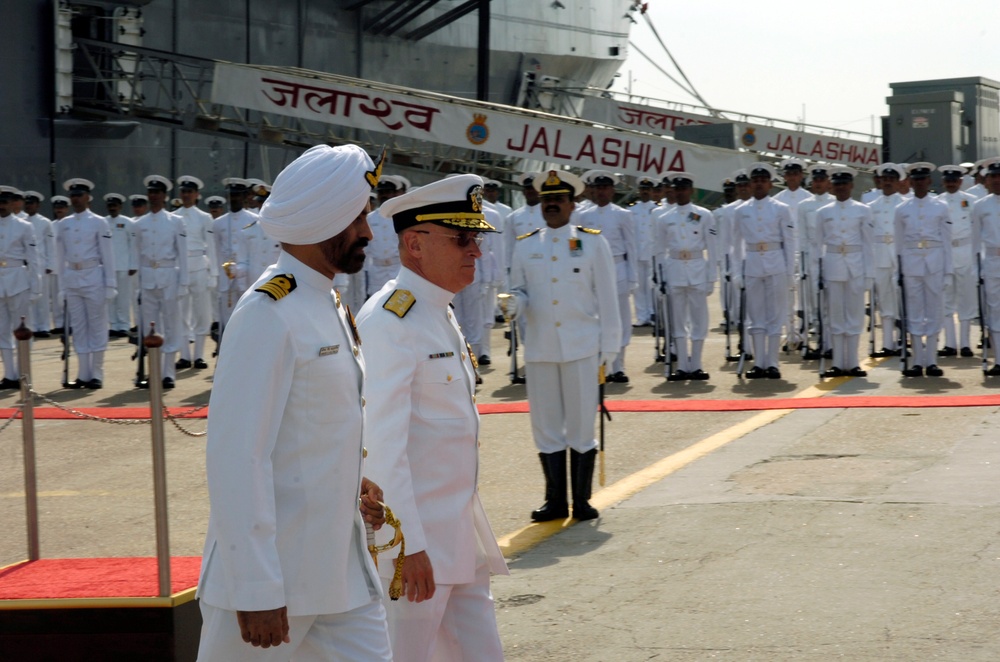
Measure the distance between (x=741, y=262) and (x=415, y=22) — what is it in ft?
60.1

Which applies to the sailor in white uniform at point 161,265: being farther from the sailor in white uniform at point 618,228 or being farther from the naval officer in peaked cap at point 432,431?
the naval officer in peaked cap at point 432,431

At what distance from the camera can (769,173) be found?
47.2ft

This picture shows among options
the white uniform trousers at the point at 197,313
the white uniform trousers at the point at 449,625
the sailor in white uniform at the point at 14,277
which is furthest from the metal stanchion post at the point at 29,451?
the white uniform trousers at the point at 197,313

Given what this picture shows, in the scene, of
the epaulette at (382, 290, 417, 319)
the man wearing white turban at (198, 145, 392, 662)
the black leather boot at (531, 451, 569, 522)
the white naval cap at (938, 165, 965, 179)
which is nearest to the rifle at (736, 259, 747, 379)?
the white naval cap at (938, 165, 965, 179)

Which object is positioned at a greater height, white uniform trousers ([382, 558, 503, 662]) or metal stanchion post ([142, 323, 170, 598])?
metal stanchion post ([142, 323, 170, 598])

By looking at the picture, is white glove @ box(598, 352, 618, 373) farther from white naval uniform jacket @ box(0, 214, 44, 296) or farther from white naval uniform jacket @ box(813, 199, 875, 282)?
white naval uniform jacket @ box(0, 214, 44, 296)

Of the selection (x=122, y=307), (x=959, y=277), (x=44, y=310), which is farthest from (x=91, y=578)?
(x=122, y=307)

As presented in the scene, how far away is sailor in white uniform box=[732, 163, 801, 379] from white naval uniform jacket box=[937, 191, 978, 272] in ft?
10.1

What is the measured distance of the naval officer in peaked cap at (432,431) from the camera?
404cm

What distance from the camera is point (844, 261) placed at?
1433 centimetres

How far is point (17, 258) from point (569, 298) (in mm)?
9399

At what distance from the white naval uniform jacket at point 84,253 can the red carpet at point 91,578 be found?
10.2m

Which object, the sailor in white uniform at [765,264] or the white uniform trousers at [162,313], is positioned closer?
the sailor in white uniform at [765,264]

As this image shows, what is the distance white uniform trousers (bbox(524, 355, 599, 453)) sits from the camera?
7914mm
